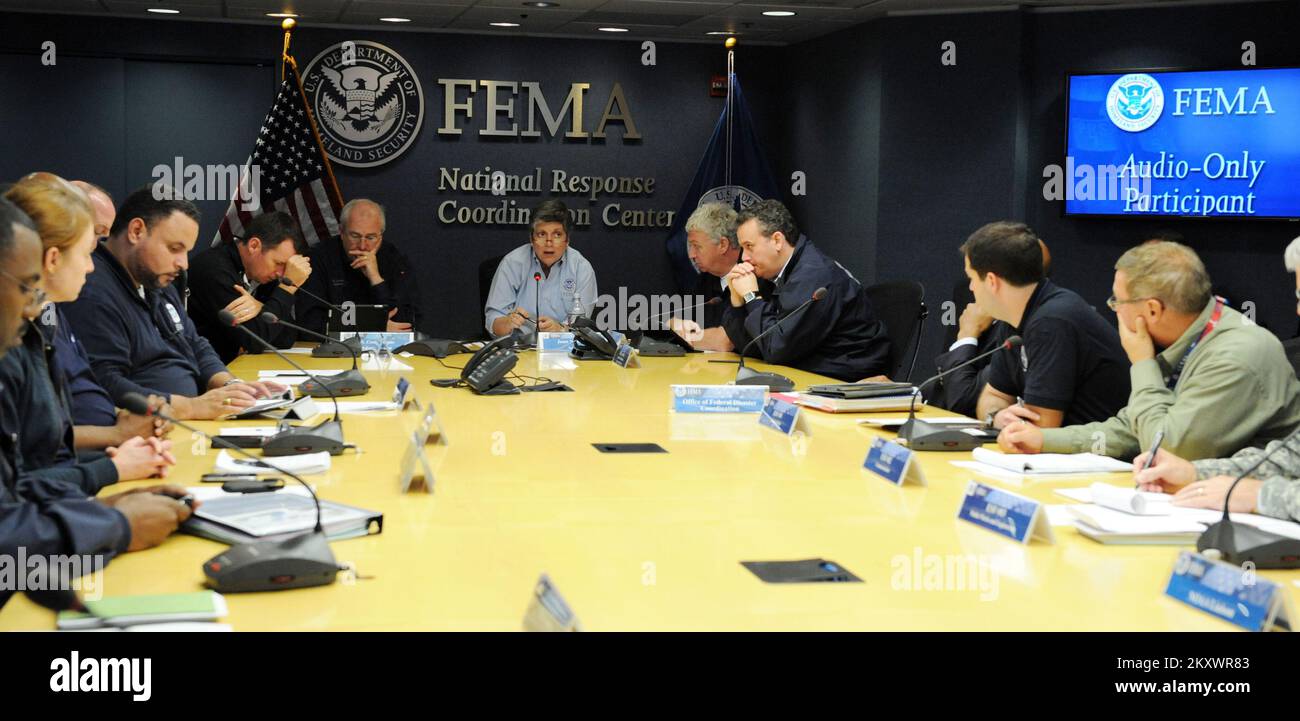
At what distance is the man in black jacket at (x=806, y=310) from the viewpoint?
A: 475 centimetres

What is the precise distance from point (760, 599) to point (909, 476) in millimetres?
944

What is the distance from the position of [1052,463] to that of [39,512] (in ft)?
6.23

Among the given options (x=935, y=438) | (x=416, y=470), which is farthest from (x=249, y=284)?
(x=935, y=438)

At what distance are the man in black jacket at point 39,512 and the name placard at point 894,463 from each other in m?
1.33

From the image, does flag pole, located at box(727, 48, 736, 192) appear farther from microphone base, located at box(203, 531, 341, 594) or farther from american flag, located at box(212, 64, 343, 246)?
microphone base, located at box(203, 531, 341, 594)

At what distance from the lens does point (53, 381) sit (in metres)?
2.34

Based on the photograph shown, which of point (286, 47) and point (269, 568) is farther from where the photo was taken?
point (286, 47)

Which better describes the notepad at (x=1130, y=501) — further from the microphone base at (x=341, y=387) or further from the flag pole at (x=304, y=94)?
the flag pole at (x=304, y=94)

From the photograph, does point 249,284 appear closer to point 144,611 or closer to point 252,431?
point 252,431

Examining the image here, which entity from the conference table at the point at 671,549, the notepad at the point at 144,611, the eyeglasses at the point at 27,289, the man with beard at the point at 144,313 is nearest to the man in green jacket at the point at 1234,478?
the conference table at the point at 671,549

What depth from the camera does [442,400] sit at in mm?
3711

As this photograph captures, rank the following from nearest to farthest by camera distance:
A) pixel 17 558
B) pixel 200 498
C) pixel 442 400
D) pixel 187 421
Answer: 1. pixel 17 558
2. pixel 200 498
3. pixel 187 421
4. pixel 442 400
